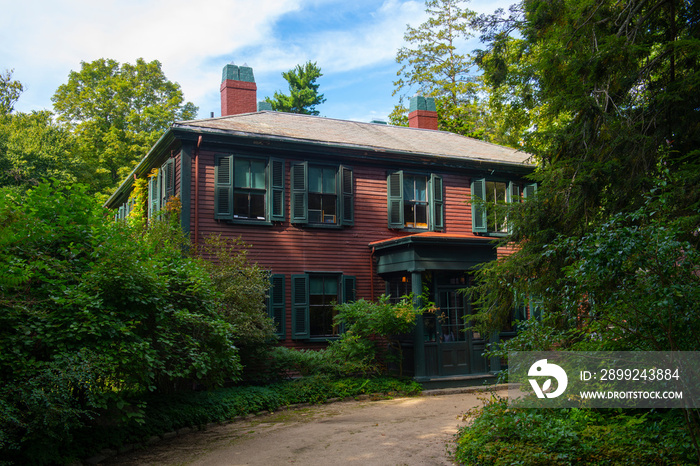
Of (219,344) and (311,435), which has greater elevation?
(219,344)

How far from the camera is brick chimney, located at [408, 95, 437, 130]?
2195 cm

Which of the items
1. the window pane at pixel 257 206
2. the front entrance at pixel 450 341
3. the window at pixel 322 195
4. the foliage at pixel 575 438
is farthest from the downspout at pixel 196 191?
the foliage at pixel 575 438

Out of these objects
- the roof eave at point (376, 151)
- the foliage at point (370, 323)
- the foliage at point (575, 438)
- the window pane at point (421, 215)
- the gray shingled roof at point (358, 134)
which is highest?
the gray shingled roof at point (358, 134)

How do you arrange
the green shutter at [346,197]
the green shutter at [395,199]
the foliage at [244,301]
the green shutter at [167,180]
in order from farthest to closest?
the green shutter at [395,199], the green shutter at [346,197], the green shutter at [167,180], the foliage at [244,301]

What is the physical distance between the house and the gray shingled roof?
3.4 inches

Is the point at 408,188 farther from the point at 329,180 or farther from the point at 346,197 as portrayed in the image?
the point at 329,180

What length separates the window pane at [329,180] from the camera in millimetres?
15014

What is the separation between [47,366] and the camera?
6582 mm

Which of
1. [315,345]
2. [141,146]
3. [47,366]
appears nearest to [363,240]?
[315,345]

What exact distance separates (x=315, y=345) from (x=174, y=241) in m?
4.56

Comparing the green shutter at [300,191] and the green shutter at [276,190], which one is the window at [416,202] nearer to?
the green shutter at [300,191]

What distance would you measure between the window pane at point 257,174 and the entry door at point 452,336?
5445 millimetres

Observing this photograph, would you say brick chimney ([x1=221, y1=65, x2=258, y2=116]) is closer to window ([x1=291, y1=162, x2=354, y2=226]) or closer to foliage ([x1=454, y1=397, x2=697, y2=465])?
window ([x1=291, y1=162, x2=354, y2=226])

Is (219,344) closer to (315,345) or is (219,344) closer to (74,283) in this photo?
(74,283)
